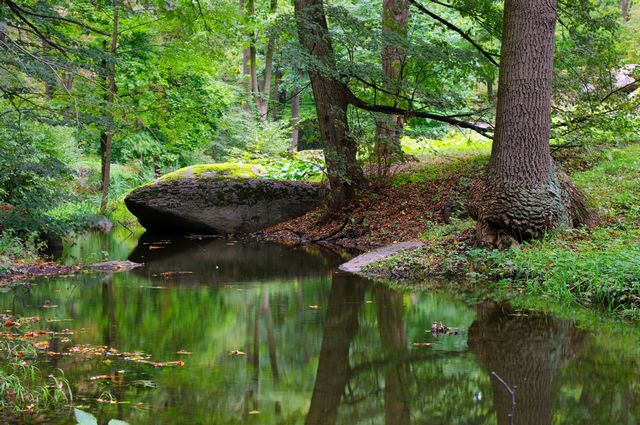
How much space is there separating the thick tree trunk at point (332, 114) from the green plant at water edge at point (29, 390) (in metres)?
9.08

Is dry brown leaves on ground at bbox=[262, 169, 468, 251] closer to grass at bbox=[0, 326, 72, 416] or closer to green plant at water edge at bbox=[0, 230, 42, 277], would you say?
green plant at water edge at bbox=[0, 230, 42, 277]

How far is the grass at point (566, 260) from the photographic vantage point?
6555 mm

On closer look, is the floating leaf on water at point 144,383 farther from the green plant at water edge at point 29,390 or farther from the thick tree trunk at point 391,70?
the thick tree trunk at point 391,70

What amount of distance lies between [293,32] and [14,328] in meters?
8.06

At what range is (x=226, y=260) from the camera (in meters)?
11.4

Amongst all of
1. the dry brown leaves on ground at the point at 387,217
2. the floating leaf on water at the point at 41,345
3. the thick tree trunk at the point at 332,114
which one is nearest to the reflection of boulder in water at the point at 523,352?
the floating leaf on water at the point at 41,345

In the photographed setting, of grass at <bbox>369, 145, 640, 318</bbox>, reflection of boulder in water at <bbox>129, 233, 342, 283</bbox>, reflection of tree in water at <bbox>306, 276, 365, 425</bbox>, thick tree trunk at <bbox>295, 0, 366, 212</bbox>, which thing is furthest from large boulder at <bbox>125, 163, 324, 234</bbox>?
reflection of tree in water at <bbox>306, 276, 365, 425</bbox>

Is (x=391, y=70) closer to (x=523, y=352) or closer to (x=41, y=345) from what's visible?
(x=523, y=352)

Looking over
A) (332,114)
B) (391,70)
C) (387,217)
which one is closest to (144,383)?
(387,217)

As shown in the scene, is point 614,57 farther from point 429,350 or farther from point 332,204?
point 429,350

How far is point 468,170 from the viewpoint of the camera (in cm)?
1432

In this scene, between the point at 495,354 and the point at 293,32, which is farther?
the point at 293,32

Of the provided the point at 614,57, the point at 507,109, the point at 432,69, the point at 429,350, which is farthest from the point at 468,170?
the point at 429,350

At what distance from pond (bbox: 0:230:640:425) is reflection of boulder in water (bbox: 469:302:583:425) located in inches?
0.6
